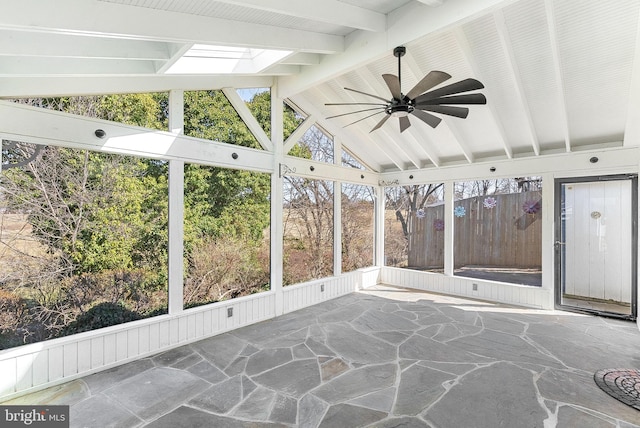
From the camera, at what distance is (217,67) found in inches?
142

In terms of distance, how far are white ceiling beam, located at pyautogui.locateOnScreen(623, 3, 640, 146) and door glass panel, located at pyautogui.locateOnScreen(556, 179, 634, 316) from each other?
0.87m

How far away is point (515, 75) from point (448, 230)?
348 cm

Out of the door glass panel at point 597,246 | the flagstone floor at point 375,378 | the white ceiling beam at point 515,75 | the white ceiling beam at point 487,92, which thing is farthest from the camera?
the door glass panel at point 597,246

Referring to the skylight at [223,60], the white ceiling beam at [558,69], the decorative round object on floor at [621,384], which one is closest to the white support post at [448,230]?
the white ceiling beam at [558,69]

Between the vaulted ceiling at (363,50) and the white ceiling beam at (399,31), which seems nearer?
the vaulted ceiling at (363,50)

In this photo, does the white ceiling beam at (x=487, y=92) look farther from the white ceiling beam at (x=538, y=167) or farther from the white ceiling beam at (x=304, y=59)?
the white ceiling beam at (x=304, y=59)

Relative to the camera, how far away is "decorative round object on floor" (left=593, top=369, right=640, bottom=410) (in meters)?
2.73

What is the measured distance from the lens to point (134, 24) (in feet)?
7.67

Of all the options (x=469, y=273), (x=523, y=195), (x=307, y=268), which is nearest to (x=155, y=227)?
(x=307, y=268)

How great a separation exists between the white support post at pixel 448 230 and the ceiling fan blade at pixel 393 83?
13.1 feet

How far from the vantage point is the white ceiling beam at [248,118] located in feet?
14.9

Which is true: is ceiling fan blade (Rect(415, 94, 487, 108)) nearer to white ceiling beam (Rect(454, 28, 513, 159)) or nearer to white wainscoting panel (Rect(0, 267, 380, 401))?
white ceiling beam (Rect(454, 28, 513, 159))

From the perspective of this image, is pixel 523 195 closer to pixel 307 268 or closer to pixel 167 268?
pixel 307 268

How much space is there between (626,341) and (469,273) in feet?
8.37
